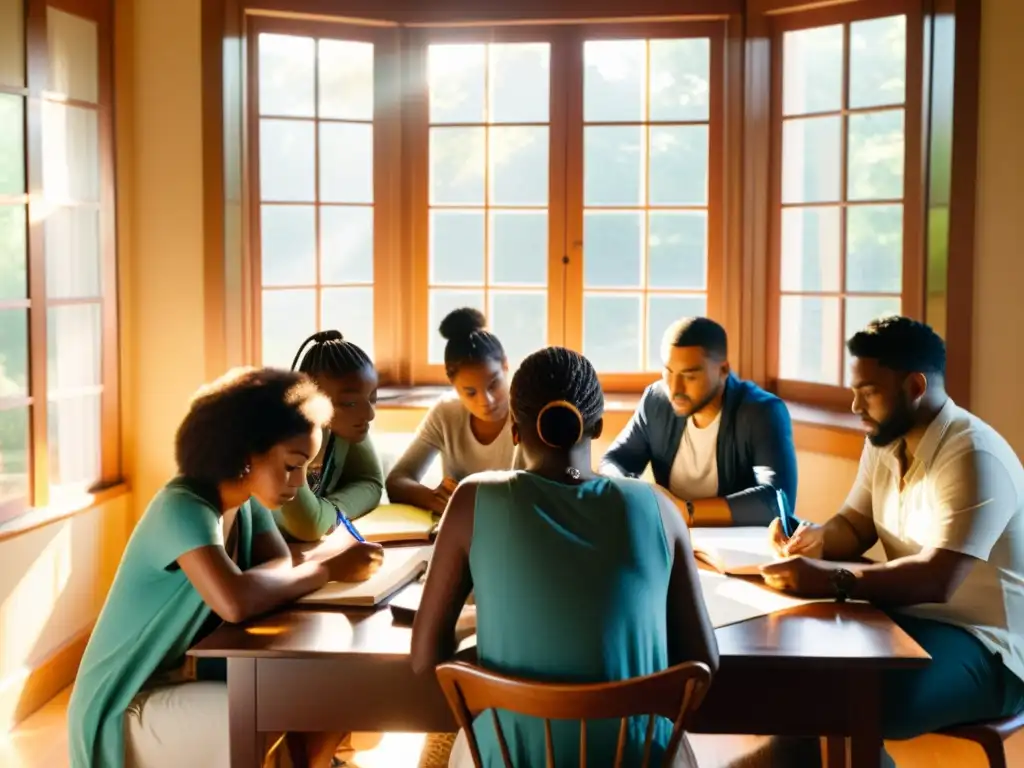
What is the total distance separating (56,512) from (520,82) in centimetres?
241

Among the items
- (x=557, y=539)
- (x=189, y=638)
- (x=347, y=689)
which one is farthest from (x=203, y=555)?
(x=557, y=539)

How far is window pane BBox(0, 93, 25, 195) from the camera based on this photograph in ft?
12.3

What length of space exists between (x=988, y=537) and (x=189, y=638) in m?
1.58

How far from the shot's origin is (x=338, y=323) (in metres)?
4.97

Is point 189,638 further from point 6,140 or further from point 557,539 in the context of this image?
point 6,140

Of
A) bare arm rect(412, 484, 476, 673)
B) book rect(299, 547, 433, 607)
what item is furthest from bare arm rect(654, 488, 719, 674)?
book rect(299, 547, 433, 607)

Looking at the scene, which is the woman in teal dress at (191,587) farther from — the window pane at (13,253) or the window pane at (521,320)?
the window pane at (521,320)

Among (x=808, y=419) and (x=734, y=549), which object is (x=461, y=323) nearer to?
(x=808, y=419)

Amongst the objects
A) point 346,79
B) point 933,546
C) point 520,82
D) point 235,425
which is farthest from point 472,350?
point 346,79

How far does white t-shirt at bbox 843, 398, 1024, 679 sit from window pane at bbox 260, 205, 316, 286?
114 inches

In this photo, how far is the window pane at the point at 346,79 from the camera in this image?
16.0ft

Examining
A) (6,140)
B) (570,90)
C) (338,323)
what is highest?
(570,90)

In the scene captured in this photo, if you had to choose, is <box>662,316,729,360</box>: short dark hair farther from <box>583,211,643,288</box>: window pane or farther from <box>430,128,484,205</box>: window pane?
<box>430,128,484,205</box>: window pane

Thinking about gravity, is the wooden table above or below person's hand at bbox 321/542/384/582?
below
